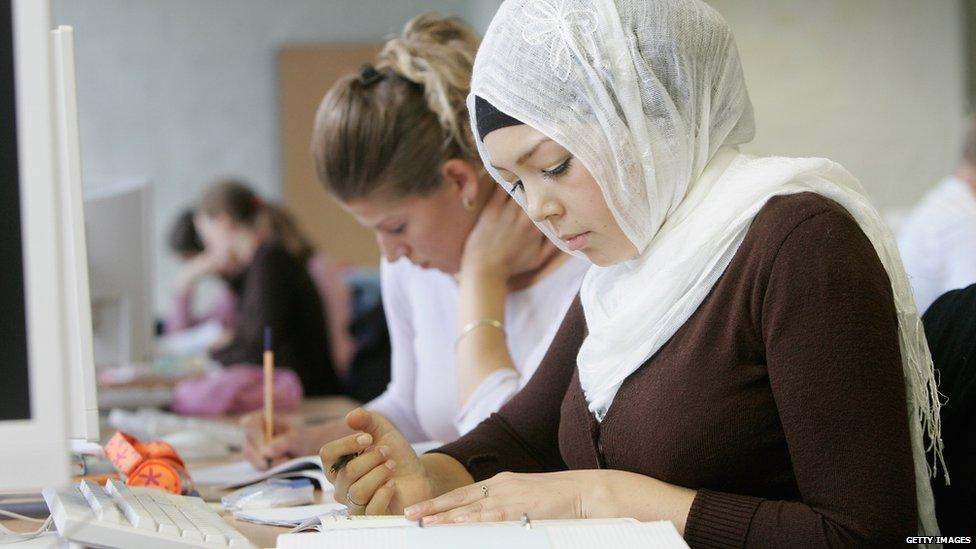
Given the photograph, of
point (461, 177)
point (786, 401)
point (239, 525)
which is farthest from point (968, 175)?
point (239, 525)

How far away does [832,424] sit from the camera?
39.2 inches

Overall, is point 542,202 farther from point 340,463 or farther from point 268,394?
point 268,394

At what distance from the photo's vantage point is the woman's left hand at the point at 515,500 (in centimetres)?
105

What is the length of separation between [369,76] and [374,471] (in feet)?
2.76

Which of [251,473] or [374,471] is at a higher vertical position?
[374,471]

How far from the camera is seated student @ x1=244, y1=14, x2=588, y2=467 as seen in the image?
1.83 m

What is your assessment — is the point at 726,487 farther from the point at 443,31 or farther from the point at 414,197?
the point at 443,31

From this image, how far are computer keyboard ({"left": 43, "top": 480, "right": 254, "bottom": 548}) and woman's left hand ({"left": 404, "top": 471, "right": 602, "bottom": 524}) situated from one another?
0.18 m

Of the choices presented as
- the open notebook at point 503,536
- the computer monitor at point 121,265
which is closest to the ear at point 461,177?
the open notebook at point 503,536

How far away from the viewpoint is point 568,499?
108 centimetres

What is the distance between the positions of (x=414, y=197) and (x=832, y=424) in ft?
3.24

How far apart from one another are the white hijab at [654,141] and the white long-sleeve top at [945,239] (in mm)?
2146

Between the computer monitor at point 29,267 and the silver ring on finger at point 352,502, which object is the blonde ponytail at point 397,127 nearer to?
the silver ring on finger at point 352,502

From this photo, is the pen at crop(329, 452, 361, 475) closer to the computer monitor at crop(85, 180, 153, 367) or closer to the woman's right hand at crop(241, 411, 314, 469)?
the woman's right hand at crop(241, 411, 314, 469)
